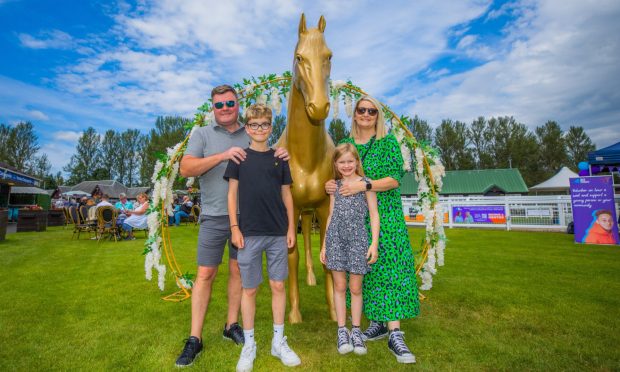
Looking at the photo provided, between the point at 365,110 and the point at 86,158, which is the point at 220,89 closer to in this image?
the point at 365,110

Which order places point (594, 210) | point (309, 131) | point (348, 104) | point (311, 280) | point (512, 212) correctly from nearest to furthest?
point (309, 131)
point (348, 104)
point (311, 280)
point (594, 210)
point (512, 212)

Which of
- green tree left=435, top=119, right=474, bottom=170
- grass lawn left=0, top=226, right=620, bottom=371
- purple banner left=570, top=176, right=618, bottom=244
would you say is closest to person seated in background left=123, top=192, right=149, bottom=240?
grass lawn left=0, top=226, right=620, bottom=371

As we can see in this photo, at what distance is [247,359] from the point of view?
8.50 ft

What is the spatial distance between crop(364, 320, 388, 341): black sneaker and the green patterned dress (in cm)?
25

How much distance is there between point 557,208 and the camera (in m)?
13.6

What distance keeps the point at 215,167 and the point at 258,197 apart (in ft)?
2.00

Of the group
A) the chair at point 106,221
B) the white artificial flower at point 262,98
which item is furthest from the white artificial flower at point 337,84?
the chair at point 106,221

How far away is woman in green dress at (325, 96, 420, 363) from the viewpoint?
2.96 metres

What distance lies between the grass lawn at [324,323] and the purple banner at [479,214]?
27.8 feet

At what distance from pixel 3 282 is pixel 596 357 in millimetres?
8413

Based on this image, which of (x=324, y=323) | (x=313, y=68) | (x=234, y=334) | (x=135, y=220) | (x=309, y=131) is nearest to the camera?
(x=313, y=68)

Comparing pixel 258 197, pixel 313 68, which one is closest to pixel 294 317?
pixel 258 197

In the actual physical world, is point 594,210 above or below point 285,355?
above

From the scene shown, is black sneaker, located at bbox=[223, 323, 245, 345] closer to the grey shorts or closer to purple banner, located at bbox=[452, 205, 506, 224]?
the grey shorts
